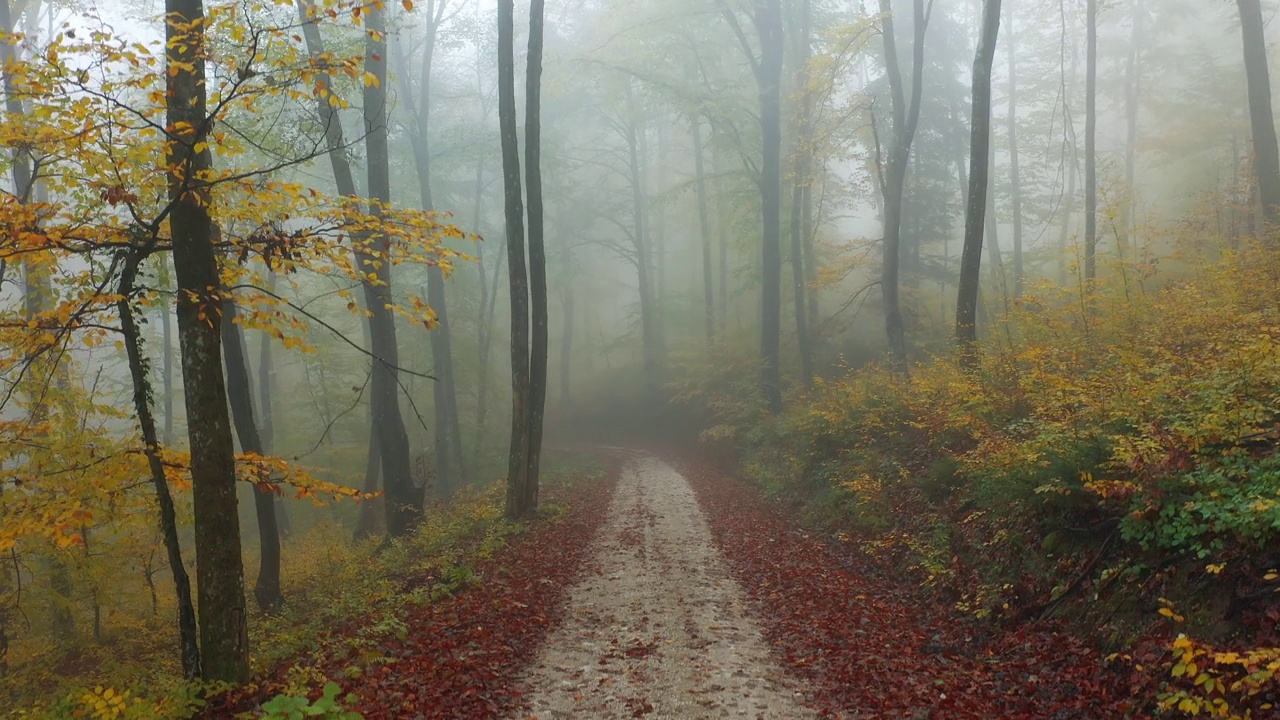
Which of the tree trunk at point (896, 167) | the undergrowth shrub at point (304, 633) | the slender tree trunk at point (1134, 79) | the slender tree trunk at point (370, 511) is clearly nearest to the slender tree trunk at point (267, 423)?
the slender tree trunk at point (370, 511)

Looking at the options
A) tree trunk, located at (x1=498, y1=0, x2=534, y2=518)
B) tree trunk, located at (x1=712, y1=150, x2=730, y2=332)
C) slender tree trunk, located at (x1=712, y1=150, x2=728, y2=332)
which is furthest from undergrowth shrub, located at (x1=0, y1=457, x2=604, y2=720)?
slender tree trunk, located at (x1=712, y1=150, x2=728, y2=332)

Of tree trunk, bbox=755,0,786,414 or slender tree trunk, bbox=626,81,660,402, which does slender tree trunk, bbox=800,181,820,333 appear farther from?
slender tree trunk, bbox=626,81,660,402

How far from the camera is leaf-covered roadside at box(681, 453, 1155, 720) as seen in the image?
5.23m

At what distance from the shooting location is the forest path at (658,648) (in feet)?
19.4

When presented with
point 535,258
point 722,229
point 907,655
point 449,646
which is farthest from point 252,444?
point 722,229

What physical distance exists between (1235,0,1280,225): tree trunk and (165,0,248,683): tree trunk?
681 inches

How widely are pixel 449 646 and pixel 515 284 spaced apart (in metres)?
7.29

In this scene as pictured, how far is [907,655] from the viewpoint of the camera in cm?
655

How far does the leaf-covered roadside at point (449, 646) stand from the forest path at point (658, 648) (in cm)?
33

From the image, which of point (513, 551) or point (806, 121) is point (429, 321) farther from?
point (806, 121)

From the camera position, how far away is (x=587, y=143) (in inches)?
1414

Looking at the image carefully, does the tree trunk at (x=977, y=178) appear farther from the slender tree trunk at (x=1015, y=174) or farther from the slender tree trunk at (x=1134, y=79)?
the slender tree trunk at (x=1134, y=79)

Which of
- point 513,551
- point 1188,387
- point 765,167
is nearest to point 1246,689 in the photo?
point 1188,387

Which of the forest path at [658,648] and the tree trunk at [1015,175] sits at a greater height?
the tree trunk at [1015,175]
